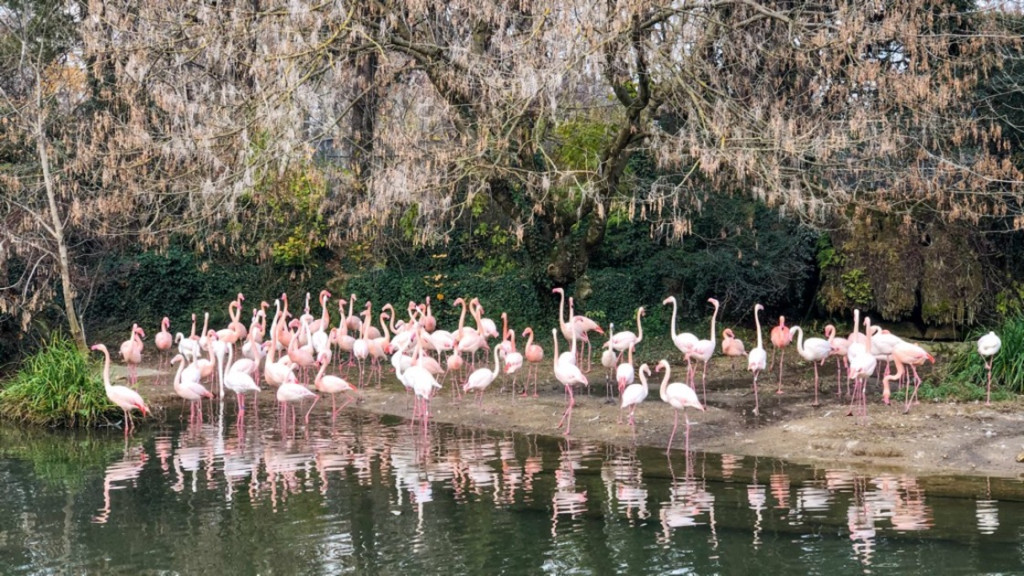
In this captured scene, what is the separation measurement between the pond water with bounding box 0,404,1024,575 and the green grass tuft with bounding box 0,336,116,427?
3.92 ft

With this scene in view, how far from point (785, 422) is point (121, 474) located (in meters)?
6.73

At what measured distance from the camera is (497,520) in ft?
26.1

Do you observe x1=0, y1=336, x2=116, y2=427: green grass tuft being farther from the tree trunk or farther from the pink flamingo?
the pink flamingo

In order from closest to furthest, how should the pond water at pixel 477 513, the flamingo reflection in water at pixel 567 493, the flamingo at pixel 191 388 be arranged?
the pond water at pixel 477 513 → the flamingo reflection in water at pixel 567 493 → the flamingo at pixel 191 388

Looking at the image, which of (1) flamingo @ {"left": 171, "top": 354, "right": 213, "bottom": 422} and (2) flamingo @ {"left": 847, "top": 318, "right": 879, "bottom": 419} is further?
(1) flamingo @ {"left": 171, "top": 354, "right": 213, "bottom": 422}

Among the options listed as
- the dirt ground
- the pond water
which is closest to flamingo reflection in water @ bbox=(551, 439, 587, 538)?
the pond water

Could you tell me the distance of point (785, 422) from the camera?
1120 centimetres

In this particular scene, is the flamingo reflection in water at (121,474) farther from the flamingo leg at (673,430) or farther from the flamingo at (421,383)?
the flamingo leg at (673,430)

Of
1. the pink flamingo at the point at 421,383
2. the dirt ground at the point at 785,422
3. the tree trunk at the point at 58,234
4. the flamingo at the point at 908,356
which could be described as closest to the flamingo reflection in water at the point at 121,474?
the pink flamingo at the point at 421,383

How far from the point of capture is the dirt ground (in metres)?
9.70

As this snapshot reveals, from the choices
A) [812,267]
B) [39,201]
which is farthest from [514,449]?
[39,201]

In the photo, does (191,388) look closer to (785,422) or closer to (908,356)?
(785,422)

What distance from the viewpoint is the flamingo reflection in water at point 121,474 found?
843 cm

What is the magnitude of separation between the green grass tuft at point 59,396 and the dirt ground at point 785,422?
1.58 m
